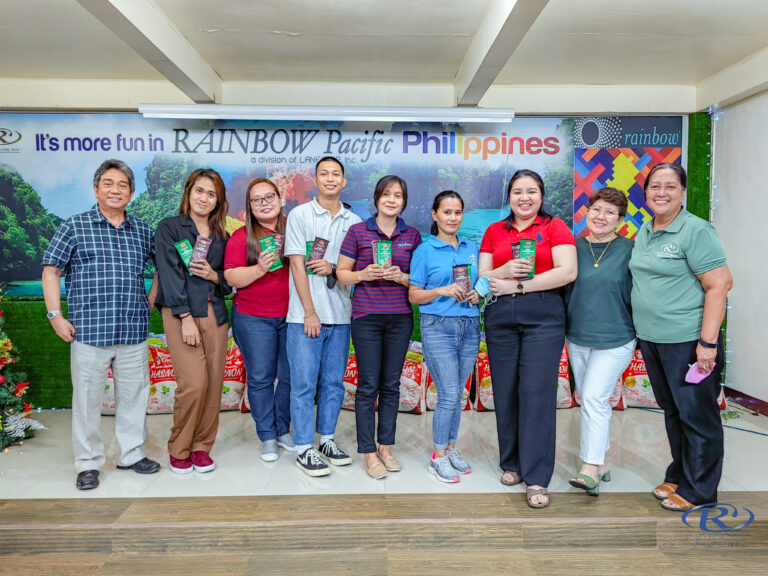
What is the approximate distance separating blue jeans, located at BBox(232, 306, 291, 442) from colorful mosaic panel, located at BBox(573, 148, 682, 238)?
2.96 metres

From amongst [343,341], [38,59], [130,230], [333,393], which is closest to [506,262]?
[343,341]

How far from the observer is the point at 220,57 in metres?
4.18

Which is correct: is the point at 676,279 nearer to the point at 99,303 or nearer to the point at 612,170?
the point at 612,170

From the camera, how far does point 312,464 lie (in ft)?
9.82

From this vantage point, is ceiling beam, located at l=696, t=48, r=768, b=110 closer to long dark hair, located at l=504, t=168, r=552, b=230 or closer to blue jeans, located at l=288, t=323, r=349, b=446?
long dark hair, located at l=504, t=168, r=552, b=230

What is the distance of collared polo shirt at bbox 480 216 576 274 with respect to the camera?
266cm

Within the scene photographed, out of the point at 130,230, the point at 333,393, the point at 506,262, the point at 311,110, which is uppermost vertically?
the point at 311,110

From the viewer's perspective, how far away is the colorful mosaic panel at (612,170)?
488cm

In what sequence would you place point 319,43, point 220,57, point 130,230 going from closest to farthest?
point 130,230 → point 319,43 → point 220,57

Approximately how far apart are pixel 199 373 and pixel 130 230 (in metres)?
0.85

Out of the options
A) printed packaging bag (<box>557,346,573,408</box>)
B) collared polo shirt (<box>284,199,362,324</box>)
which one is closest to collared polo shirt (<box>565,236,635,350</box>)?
collared polo shirt (<box>284,199,362,324</box>)

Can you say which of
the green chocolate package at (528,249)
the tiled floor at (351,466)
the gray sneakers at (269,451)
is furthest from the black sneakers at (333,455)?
the green chocolate package at (528,249)

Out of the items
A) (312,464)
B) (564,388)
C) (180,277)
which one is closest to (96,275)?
(180,277)

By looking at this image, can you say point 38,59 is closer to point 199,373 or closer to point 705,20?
point 199,373
